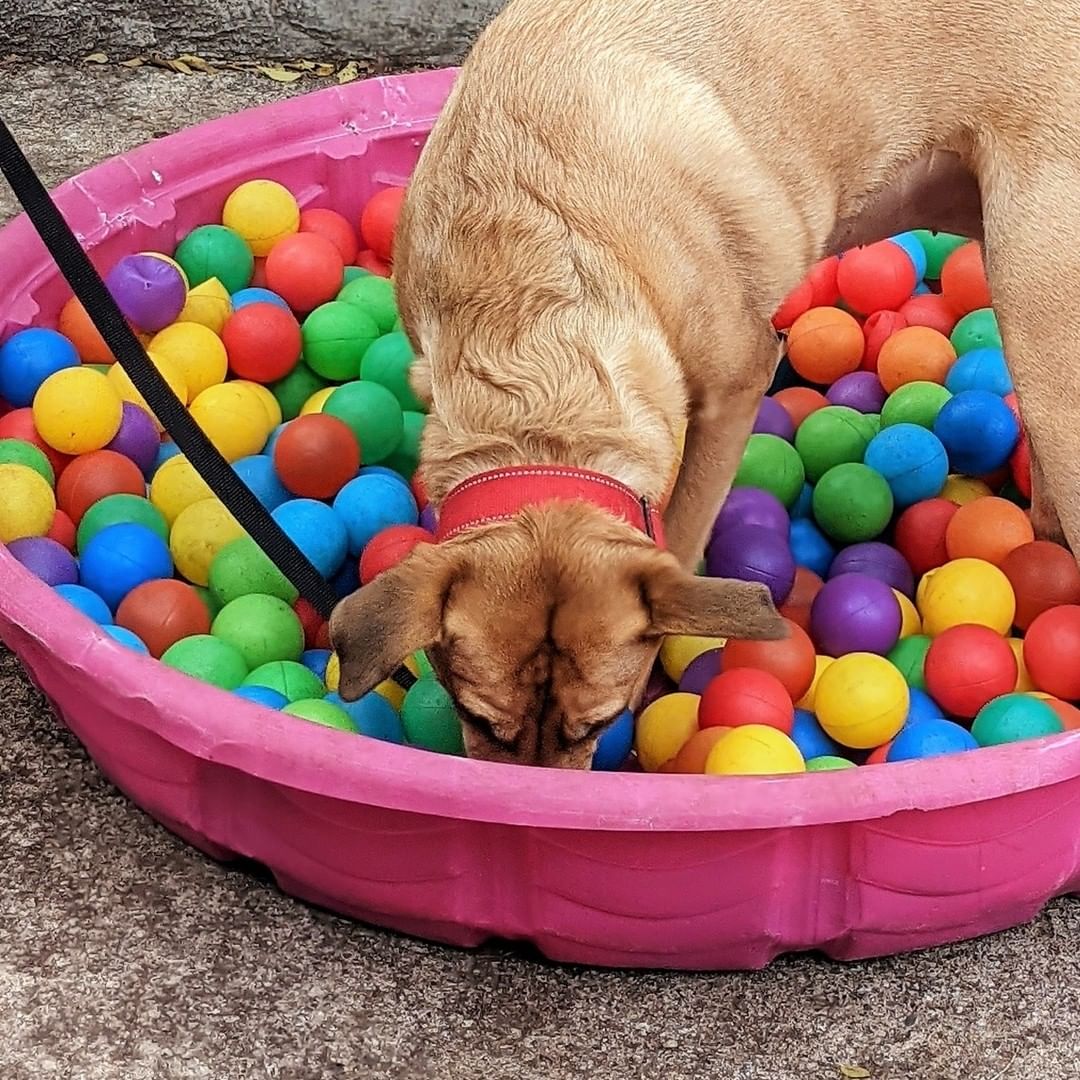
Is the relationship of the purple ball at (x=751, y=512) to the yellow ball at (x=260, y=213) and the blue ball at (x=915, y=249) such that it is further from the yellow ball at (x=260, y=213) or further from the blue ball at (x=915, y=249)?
the yellow ball at (x=260, y=213)

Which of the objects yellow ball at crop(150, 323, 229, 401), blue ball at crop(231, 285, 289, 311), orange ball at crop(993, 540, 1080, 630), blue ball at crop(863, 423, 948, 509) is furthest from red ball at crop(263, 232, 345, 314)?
orange ball at crop(993, 540, 1080, 630)

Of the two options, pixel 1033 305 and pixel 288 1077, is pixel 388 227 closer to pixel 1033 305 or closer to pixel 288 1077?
pixel 1033 305

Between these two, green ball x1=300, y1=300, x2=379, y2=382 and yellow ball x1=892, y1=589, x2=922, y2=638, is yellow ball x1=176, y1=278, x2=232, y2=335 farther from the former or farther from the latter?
yellow ball x1=892, y1=589, x2=922, y2=638

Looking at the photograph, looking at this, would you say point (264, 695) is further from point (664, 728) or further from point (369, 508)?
point (664, 728)

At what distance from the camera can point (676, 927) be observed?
10.3 feet

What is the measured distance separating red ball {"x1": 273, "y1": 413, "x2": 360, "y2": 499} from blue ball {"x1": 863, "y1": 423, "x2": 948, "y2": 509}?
62.8 inches

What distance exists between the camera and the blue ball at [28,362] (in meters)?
4.54

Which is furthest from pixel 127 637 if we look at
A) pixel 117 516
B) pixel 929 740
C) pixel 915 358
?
pixel 915 358

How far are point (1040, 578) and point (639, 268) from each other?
60.3 inches

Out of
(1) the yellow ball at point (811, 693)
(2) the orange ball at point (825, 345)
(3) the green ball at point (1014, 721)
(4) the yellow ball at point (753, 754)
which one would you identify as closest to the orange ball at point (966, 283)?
(2) the orange ball at point (825, 345)

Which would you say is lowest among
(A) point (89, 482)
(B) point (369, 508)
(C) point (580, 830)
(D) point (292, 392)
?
(D) point (292, 392)

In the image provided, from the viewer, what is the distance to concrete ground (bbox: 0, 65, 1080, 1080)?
3.14 meters

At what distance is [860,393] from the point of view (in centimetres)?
496

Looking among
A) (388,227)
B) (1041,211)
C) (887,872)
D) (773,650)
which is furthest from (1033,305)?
(388,227)
